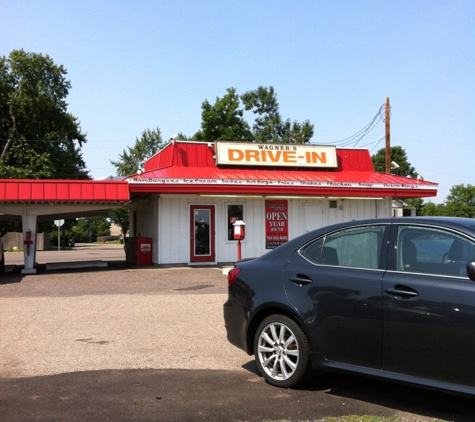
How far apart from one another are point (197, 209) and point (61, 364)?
13457mm

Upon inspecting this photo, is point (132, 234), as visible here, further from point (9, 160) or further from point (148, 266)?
point (9, 160)

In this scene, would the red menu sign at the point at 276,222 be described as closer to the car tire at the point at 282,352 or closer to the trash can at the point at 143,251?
the trash can at the point at 143,251

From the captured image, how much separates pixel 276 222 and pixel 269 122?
4678 centimetres

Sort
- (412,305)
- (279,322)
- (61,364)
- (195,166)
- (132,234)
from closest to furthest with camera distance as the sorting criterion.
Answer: (412,305), (279,322), (61,364), (195,166), (132,234)

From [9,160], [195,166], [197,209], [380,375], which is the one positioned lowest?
[380,375]

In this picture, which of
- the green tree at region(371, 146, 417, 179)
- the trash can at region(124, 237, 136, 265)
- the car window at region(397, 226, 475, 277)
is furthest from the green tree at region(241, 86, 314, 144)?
the car window at region(397, 226, 475, 277)

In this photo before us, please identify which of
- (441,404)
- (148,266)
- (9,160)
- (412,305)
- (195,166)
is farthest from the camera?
(9,160)

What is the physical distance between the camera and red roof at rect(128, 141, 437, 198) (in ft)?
60.6

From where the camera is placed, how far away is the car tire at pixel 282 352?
16.9 ft

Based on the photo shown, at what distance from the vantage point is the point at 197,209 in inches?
777

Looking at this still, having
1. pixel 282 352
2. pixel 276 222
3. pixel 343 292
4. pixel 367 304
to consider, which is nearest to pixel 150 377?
pixel 282 352

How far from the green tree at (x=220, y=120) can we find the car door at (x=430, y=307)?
4627cm

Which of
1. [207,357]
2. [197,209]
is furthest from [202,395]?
[197,209]

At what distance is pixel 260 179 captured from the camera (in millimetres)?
19516
